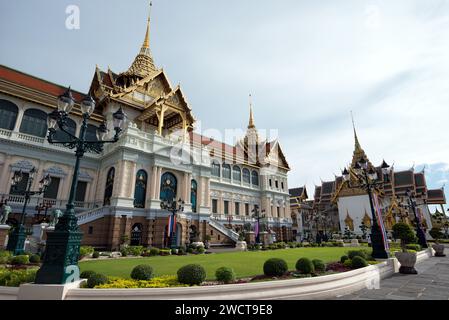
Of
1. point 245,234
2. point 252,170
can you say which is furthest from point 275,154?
point 245,234

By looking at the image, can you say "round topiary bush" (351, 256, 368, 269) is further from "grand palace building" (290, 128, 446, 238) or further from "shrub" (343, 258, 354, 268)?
"grand palace building" (290, 128, 446, 238)

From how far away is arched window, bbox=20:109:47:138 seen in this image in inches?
806

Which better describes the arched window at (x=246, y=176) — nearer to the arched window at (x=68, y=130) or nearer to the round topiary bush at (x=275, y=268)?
the arched window at (x=68, y=130)

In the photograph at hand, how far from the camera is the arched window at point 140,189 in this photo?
21062mm

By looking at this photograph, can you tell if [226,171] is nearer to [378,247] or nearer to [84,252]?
[84,252]

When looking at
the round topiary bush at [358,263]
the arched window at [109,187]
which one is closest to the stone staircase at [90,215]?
the arched window at [109,187]

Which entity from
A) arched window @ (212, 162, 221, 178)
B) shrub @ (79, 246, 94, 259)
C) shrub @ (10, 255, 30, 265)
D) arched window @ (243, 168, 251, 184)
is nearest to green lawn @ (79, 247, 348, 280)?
shrub @ (79, 246, 94, 259)

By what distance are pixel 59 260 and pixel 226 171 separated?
31.1 meters

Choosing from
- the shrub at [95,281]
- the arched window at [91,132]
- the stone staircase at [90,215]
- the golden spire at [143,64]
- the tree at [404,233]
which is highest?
the golden spire at [143,64]

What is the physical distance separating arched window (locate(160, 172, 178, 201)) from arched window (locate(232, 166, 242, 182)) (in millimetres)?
14509

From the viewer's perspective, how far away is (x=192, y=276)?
589 centimetres

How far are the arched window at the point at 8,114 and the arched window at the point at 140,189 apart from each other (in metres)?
Answer: 11.2
